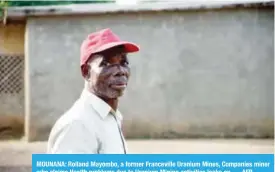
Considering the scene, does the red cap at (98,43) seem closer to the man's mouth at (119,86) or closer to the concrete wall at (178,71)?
the man's mouth at (119,86)

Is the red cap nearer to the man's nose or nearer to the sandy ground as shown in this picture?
the man's nose

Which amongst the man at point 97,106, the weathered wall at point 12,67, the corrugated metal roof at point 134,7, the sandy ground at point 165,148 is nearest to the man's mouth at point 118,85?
the man at point 97,106

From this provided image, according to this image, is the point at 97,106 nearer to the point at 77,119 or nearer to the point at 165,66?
the point at 77,119

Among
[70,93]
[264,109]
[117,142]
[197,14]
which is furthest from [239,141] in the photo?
[117,142]

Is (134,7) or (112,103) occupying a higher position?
(134,7)

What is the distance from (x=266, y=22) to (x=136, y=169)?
128 inches

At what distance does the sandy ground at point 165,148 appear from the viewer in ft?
11.9

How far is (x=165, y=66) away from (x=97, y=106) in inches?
134

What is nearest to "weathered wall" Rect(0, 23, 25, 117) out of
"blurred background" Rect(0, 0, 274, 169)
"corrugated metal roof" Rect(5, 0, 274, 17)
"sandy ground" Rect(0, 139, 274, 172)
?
"blurred background" Rect(0, 0, 274, 169)

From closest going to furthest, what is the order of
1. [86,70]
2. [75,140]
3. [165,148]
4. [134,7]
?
[75,140]
[86,70]
[165,148]
[134,7]

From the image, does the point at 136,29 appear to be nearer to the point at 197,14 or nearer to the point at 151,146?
the point at 197,14

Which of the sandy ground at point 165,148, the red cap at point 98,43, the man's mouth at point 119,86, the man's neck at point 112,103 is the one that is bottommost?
the sandy ground at point 165,148

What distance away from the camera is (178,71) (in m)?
4.81

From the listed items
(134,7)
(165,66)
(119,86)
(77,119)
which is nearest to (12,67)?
(134,7)
